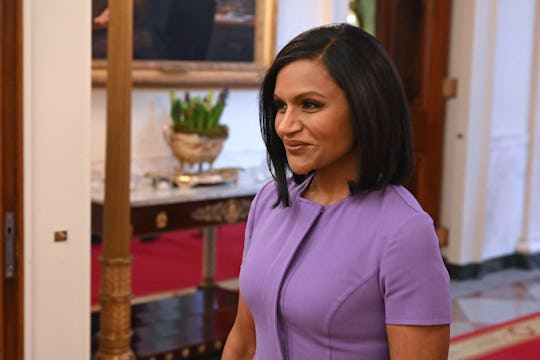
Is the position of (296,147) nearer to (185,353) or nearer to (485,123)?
(185,353)

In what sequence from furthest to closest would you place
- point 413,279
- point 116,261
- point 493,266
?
point 493,266, point 116,261, point 413,279

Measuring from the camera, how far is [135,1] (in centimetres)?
549

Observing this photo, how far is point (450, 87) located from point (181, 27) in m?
2.21

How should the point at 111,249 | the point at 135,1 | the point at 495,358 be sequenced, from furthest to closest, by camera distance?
the point at 135,1 → the point at 495,358 → the point at 111,249

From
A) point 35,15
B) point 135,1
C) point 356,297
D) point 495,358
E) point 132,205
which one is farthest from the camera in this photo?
point 135,1

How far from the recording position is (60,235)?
3439 mm

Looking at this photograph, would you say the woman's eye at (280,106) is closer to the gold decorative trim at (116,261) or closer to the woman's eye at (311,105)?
the woman's eye at (311,105)

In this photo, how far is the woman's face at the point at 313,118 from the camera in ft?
5.19

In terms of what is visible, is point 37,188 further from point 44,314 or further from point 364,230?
point 364,230

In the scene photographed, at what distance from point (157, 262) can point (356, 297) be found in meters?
5.68

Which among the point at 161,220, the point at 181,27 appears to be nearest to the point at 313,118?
the point at 161,220

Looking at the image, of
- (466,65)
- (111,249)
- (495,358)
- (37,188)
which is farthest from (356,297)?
(466,65)

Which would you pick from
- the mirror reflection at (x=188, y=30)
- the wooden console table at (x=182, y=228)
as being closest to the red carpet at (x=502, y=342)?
the wooden console table at (x=182, y=228)

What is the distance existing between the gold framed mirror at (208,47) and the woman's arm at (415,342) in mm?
4037
